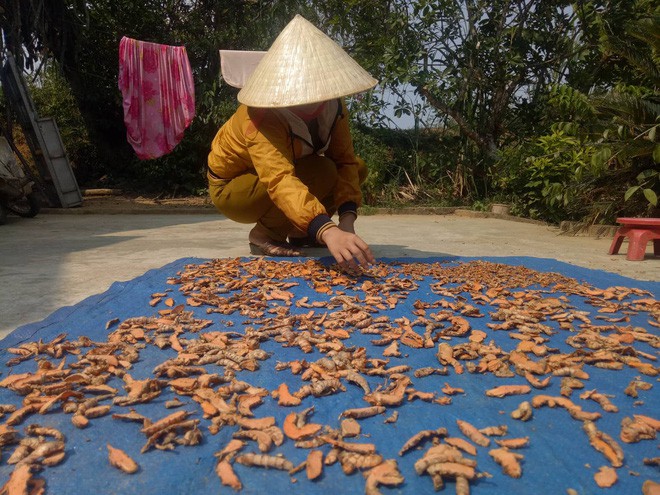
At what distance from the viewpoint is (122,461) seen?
110 centimetres

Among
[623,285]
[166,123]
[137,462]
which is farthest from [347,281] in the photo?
[166,123]

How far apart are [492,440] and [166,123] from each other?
7.48 metres

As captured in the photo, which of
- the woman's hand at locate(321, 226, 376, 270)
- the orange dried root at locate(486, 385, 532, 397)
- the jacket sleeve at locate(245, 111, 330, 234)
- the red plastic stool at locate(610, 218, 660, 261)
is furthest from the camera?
the red plastic stool at locate(610, 218, 660, 261)

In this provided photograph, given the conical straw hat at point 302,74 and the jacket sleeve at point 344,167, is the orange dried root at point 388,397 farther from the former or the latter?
the jacket sleeve at point 344,167

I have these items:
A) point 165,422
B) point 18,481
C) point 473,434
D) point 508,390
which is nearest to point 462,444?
point 473,434

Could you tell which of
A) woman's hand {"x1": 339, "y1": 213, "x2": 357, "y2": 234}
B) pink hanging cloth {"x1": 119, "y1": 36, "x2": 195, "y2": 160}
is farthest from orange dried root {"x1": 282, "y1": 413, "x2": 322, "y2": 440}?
pink hanging cloth {"x1": 119, "y1": 36, "x2": 195, "y2": 160}

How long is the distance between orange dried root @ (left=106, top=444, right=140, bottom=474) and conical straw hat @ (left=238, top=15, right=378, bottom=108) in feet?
5.27

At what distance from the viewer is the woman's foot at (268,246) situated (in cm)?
307

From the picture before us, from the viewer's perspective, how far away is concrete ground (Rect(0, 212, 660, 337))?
2608 mm

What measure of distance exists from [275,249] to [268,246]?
6 centimetres

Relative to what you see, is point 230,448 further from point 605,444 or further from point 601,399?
point 601,399

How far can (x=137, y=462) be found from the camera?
1113 mm

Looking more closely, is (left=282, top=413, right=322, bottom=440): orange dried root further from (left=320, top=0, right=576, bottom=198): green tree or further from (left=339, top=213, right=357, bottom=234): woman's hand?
(left=320, top=0, right=576, bottom=198): green tree

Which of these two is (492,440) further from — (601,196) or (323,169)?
(601,196)
